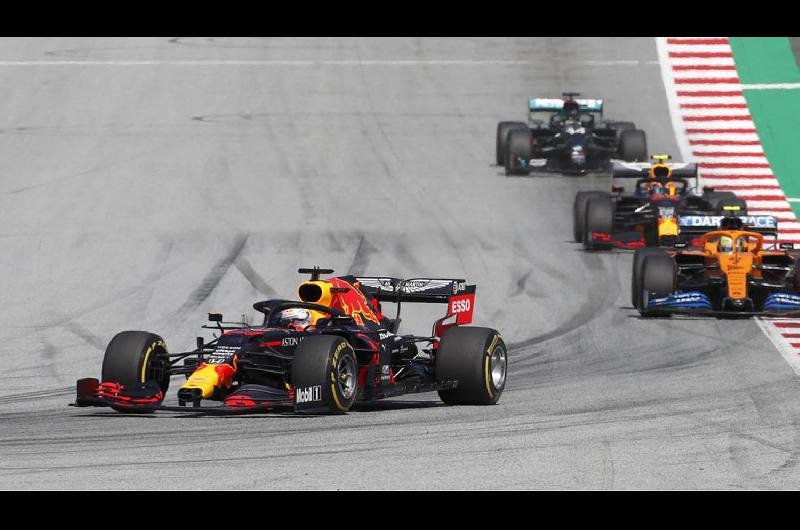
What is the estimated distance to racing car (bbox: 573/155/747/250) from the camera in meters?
27.3

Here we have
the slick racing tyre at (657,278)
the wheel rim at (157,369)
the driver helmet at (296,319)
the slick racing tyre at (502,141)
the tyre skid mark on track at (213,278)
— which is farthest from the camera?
the slick racing tyre at (502,141)

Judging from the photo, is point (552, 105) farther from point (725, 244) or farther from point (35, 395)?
point (35, 395)

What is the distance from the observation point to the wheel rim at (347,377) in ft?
47.9

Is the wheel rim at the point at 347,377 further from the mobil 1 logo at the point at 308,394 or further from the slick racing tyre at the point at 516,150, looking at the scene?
the slick racing tyre at the point at 516,150

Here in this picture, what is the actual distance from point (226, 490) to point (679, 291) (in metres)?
13.9

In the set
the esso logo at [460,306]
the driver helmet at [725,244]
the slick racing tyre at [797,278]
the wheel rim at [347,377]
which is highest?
the driver helmet at [725,244]

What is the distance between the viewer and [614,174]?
97.0ft

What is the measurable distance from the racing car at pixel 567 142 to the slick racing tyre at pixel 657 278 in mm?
11478

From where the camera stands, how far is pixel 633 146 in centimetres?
3425

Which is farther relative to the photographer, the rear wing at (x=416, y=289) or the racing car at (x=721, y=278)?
the racing car at (x=721, y=278)

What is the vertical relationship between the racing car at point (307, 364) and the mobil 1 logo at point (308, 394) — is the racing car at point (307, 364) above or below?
above

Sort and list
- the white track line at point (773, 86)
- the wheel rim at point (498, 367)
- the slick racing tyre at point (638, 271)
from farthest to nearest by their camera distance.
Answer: the white track line at point (773, 86) → the slick racing tyre at point (638, 271) → the wheel rim at point (498, 367)

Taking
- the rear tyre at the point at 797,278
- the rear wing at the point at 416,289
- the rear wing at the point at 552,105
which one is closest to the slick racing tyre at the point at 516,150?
the rear wing at the point at 552,105

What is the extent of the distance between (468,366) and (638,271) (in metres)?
8.33
